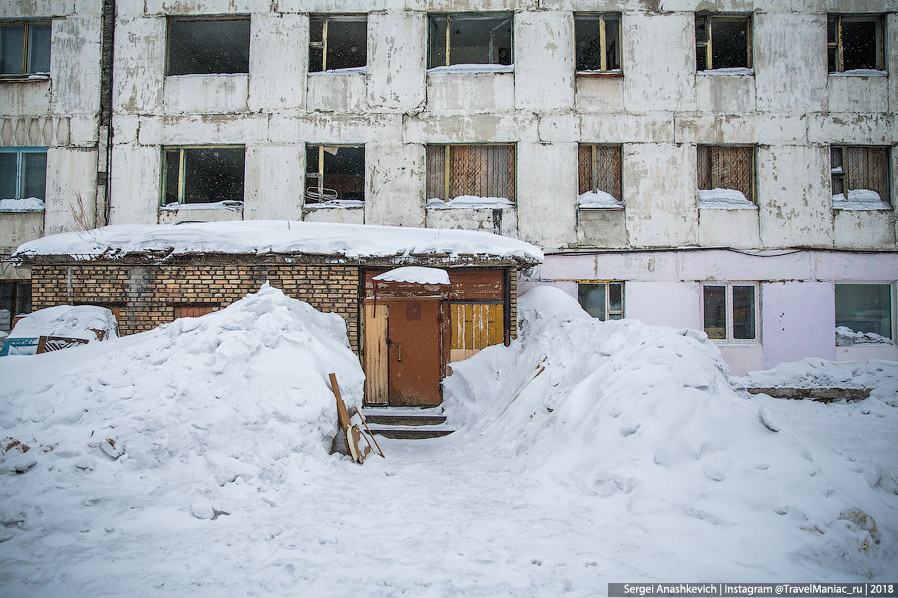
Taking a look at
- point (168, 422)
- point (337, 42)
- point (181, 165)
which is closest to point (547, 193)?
point (337, 42)

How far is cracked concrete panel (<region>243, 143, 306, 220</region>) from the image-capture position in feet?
41.4

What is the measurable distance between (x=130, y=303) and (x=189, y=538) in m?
7.39

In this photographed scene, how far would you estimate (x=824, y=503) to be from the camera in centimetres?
365

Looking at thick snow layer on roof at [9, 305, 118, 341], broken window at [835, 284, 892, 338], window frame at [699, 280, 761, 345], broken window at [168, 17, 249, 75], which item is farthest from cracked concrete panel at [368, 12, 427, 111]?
broken window at [835, 284, 892, 338]

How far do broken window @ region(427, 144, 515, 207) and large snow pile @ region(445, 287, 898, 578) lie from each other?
5.95 metres

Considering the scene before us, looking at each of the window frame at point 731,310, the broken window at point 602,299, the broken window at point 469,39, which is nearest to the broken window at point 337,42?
the broken window at point 469,39

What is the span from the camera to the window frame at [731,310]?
12008 millimetres

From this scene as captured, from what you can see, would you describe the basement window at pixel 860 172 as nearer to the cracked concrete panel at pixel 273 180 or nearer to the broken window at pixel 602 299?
the broken window at pixel 602 299

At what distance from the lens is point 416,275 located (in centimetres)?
947

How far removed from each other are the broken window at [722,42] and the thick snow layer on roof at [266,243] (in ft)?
25.6

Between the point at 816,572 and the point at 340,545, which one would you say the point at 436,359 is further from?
the point at 816,572

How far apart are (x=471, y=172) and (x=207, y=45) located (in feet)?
27.6

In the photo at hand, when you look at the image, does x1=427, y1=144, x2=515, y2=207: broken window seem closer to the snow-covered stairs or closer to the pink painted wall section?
the snow-covered stairs

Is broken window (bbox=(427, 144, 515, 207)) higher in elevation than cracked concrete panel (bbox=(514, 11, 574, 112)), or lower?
lower
